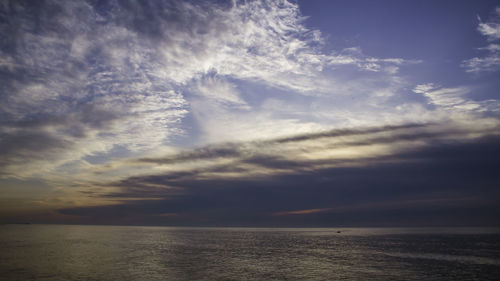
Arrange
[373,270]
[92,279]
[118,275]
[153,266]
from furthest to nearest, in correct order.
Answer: [153,266] < [373,270] < [118,275] < [92,279]

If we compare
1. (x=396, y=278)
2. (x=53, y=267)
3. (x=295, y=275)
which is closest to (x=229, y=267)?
(x=295, y=275)

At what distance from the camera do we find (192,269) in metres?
57.2

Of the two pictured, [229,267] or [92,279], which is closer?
[92,279]

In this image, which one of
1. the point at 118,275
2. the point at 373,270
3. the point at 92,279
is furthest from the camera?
the point at 373,270

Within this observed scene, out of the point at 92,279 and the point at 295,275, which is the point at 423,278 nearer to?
the point at 295,275

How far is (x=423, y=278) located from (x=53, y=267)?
226ft

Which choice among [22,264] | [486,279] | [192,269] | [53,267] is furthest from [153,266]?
[486,279]

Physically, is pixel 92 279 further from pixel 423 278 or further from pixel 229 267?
pixel 423 278

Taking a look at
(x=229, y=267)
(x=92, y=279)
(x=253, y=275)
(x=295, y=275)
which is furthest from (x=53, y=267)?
(x=295, y=275)

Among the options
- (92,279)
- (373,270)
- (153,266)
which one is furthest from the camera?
(153,266)

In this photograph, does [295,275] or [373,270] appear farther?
[373,270]

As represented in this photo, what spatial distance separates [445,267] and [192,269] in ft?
171

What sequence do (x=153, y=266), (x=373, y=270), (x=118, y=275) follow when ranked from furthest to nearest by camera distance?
(x=153, y=266)
(x=373, y=270)
(x=118, y=275)

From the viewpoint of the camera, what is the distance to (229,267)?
5994 centimetres
